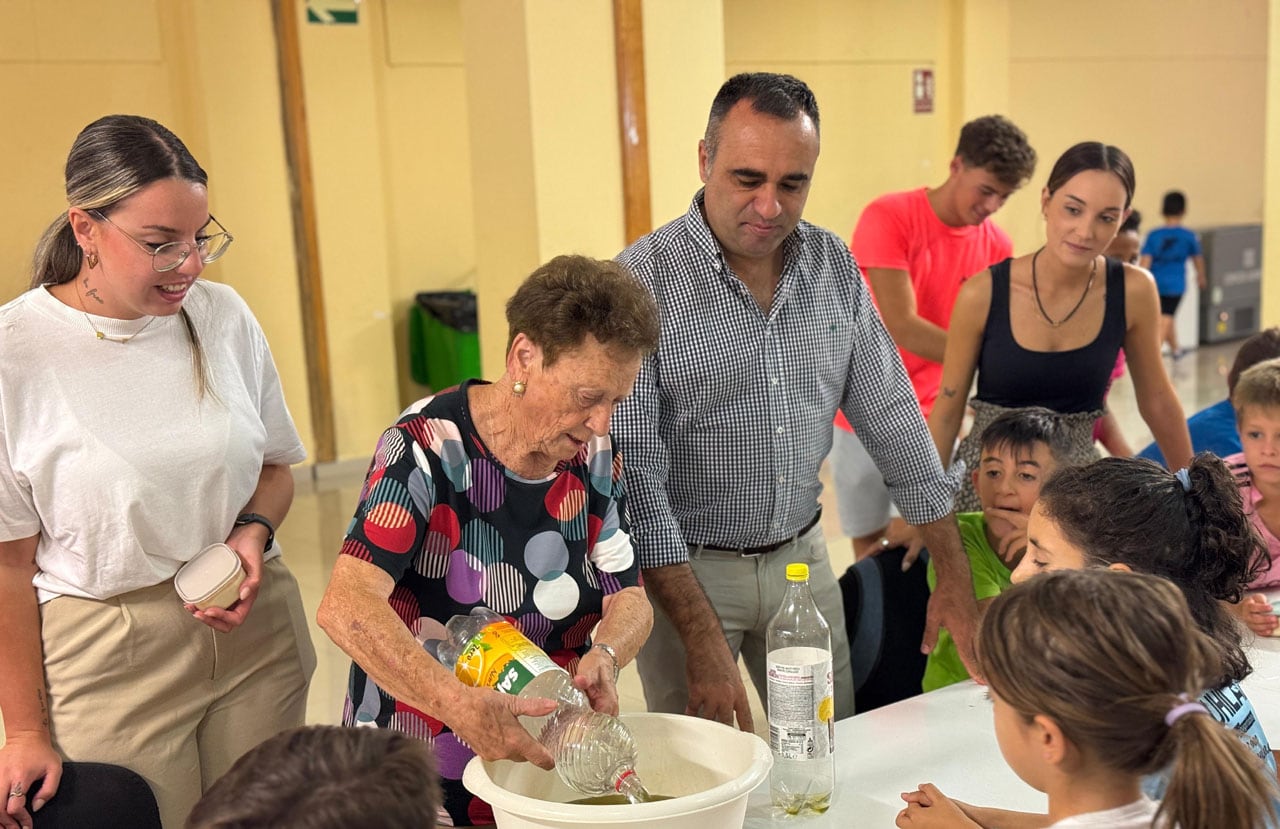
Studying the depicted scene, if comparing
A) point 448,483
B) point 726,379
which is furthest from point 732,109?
point 448,483

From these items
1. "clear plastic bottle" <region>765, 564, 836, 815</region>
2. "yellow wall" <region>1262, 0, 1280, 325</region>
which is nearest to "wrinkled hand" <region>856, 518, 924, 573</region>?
"clear plastic bottle" <region>765, 564, 836, 815</region>

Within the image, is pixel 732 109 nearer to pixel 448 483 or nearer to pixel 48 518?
pixel 448 483

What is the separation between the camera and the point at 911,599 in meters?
2.74

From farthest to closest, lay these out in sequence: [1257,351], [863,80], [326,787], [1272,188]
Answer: [863,80] < [1272,188] < [1257,351] < [326,787]

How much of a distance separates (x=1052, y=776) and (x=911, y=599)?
1386mm

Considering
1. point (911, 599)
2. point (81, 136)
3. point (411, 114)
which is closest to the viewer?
point (81, 136)

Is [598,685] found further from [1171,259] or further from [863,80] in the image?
[1171,259]

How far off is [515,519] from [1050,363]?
166 centimetres

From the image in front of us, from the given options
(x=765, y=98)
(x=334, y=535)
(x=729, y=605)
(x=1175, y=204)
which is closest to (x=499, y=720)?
(x=729, y=605)

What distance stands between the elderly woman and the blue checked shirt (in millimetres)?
275

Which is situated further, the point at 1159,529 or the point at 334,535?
the point at 334,535

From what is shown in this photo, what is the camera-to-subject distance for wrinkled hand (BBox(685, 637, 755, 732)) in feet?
6.70

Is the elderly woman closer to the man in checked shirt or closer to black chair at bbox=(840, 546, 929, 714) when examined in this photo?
the man in checked shirt

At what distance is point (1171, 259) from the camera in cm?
993
